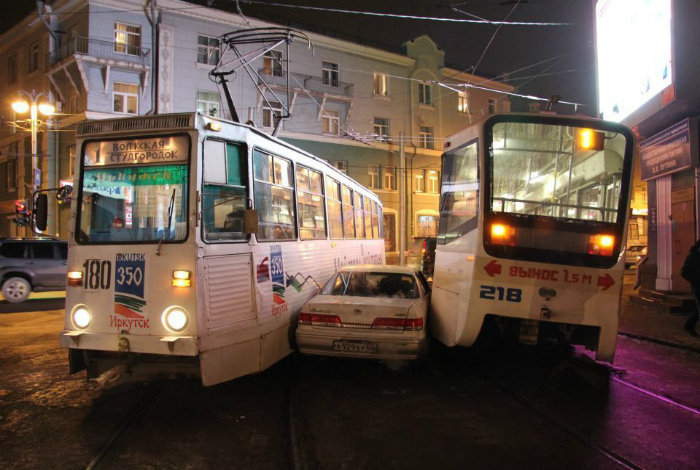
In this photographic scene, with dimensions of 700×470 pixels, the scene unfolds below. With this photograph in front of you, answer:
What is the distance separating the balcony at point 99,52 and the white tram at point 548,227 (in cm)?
2279

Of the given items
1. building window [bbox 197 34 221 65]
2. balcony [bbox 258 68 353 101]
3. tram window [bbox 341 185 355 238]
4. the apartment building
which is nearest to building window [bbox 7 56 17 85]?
the apartment building

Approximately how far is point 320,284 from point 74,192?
13.4 feet

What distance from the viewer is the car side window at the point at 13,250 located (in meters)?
13.4

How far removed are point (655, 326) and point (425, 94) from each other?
27.0 meters

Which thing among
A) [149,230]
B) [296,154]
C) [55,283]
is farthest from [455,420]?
[55,283]

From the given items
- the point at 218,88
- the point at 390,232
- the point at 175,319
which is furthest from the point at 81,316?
the point at 390,232

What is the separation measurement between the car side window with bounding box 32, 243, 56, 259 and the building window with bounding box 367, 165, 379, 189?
68.1ft

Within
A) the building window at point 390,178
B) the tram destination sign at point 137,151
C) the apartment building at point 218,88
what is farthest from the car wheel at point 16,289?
A: the building window at point 390,178

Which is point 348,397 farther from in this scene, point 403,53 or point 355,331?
point 403,53

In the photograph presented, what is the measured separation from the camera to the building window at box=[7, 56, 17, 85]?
1097 inches

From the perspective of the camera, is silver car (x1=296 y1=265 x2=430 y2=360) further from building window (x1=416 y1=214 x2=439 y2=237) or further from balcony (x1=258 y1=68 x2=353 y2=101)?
building window (x1=416 y1=214 x2=439 y2=237)

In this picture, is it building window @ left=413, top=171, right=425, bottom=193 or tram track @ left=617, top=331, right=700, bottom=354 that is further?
building window @ left=413, top=171, right=425, bottom=193

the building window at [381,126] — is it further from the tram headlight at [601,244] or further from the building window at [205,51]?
the tram headlight at [601,244]

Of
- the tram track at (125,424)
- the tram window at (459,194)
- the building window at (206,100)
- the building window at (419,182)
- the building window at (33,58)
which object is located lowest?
the tram track at (125,424)
